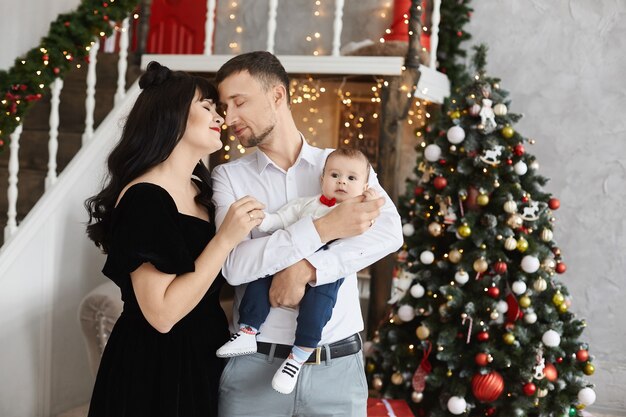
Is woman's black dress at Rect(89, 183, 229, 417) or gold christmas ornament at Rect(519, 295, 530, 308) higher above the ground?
woman's black dress at Rect(89, 183, 229, 417)

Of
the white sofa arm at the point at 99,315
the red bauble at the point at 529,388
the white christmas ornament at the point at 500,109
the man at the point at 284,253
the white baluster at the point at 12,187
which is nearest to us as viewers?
the man at the point at 284,253

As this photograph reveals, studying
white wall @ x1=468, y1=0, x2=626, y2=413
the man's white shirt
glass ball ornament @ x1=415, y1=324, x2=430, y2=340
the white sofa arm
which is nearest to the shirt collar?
the man's white shirt

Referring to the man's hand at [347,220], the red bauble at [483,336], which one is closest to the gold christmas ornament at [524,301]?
the red bauble at [483,336]

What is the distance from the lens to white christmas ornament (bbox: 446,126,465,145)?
145 inches

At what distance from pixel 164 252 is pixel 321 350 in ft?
1.71

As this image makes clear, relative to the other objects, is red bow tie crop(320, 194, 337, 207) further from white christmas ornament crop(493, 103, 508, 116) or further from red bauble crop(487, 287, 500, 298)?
white christmas ornament crop(493, 103, 508, 116)

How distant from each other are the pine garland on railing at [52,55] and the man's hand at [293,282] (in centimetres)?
206

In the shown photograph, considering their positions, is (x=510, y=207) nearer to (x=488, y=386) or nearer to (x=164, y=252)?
(x=488, y=386)

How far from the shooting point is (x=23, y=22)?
5246 millimetres

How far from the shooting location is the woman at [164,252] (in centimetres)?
169

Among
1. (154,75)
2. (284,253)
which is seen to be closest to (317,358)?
(284,253)

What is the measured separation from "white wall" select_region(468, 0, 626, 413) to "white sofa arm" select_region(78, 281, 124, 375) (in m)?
3.12

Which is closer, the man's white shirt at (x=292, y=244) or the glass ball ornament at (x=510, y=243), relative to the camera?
the man's white shirt at (x=292, y=244)

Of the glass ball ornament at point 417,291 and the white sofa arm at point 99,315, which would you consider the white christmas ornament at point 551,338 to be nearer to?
the glass ball ornament at point 417,291
